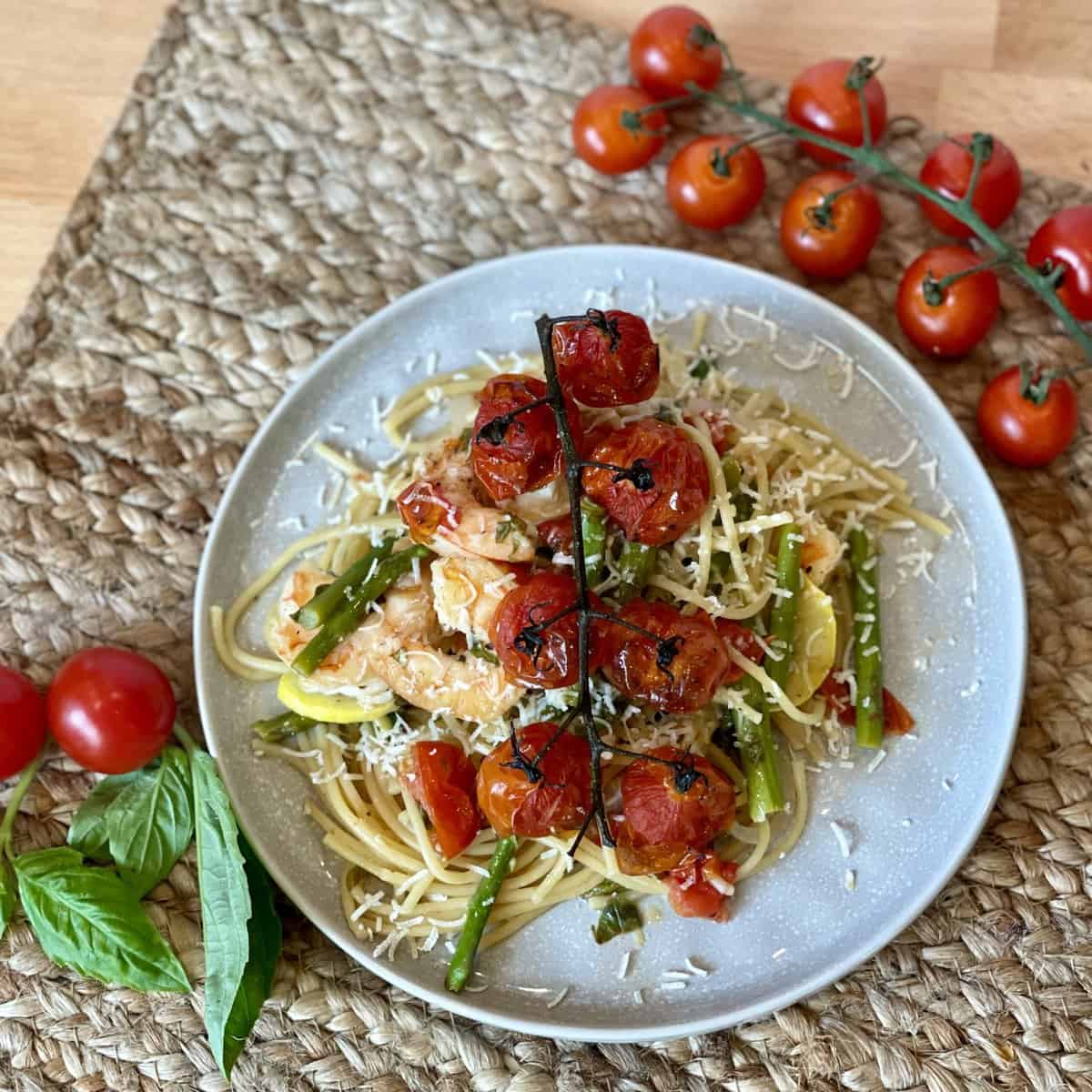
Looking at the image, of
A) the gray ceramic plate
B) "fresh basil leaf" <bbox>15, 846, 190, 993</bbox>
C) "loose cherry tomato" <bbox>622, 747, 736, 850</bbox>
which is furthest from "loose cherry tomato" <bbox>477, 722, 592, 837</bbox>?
"fresh basil leaf" <bbox>15, 846, 190, 993</bbox>

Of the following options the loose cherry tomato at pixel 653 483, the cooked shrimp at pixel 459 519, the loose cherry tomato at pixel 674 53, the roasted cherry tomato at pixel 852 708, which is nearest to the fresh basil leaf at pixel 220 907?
the cooked shrimp at pixel 459 519

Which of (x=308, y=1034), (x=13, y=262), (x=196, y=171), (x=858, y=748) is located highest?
(x=196, y=171)

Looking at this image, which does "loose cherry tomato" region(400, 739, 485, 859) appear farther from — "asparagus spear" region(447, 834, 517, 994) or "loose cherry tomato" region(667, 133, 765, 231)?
"loose cherry tomato" region(667, 133, 765, 231)

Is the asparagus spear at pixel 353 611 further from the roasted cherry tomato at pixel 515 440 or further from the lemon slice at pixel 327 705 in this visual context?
the roasted cherry tomato at pixel 515 440

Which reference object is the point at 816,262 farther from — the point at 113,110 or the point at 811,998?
the point at 113,110

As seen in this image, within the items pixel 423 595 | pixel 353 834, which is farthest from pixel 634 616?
pixel 353 834

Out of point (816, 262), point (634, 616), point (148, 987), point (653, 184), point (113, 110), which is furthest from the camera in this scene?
point (113, 110)
